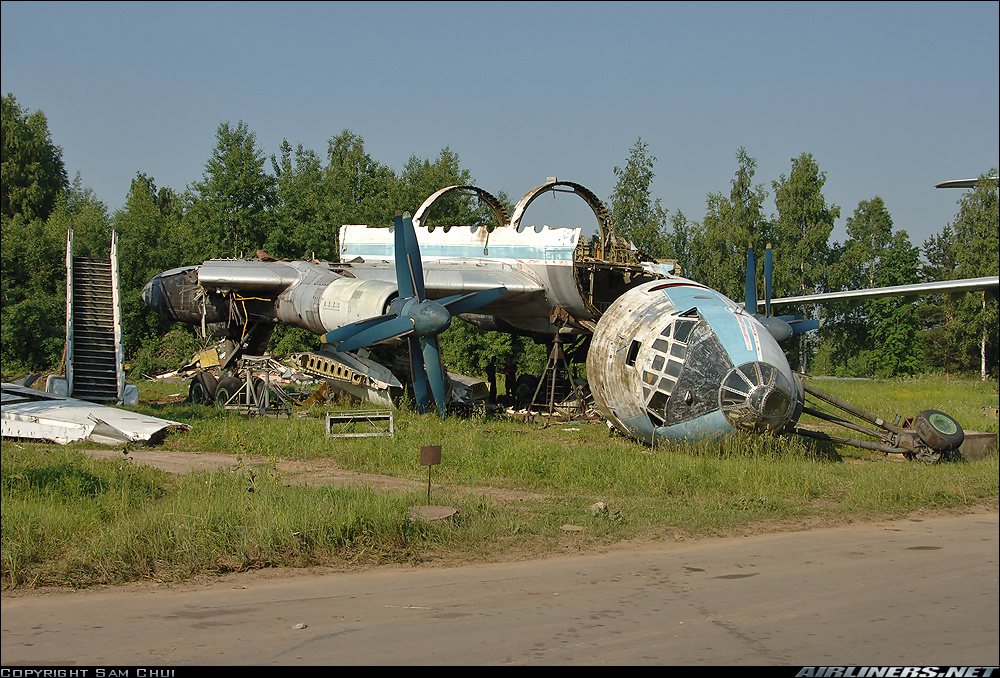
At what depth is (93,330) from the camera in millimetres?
23688

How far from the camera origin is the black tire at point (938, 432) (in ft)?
45.9

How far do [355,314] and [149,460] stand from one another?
6.17 meters

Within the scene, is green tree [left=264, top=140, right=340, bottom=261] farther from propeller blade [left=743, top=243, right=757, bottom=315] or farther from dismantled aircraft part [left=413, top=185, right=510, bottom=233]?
propeller blade [left=743, top=243, right=757, bottom=315]

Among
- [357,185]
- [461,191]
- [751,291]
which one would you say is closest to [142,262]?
[357,185]

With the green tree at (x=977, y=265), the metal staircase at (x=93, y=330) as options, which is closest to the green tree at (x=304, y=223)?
the metal staircase at (x=93, y=330)

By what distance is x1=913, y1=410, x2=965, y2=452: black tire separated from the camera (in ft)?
45.9

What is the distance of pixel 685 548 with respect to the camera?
916cm

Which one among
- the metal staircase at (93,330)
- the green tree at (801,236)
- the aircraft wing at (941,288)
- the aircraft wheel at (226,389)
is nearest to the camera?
the aircraft wing at (941,288)

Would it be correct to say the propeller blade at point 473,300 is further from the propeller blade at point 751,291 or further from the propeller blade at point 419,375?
the propeller blade at point 751,291

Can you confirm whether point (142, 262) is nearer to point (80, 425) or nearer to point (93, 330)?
point (93, 330)

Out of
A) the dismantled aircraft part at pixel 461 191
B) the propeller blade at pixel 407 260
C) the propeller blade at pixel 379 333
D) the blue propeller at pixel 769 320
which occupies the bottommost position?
the propeller blade at pixel 379 333

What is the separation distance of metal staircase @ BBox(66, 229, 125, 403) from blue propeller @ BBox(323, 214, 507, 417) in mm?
8457

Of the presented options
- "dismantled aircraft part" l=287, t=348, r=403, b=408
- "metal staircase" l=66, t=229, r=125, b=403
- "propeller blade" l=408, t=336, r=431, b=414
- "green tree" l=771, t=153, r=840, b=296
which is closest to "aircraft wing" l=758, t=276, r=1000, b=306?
"propeller blade" l=408, t=336, r=431, b=414

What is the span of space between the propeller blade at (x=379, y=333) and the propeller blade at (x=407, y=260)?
2.50 ft
